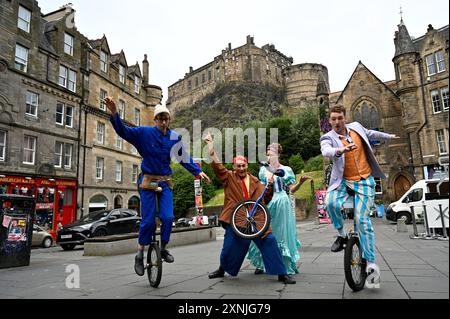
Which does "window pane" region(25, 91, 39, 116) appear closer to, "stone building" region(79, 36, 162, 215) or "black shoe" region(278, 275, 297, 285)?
"stone building" region(79, 36, 162, 215)

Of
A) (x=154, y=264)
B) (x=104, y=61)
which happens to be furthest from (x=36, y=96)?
(x=154, y=264)

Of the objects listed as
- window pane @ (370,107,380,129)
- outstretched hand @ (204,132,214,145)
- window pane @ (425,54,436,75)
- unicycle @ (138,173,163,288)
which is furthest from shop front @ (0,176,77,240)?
window pane @ (425,54,436,75)

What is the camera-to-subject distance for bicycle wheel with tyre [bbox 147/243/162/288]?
4340 millimetres

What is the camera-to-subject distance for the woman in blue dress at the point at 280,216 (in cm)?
530

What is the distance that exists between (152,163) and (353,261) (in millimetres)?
2777

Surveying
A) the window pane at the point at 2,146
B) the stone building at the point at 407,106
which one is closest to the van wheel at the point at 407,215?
the stone building at the point at 407,106

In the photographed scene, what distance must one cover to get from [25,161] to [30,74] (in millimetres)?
5963

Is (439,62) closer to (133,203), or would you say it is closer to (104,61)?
(104,61)

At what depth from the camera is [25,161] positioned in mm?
23188

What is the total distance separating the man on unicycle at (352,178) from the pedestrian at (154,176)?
1.79 m

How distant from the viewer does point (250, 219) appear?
461 cm

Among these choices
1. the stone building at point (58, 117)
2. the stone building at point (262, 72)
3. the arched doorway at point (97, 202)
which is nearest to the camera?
the stone building at point (58, 117)

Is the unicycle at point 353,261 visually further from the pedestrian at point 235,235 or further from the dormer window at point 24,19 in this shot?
the dormer window at point 24,19
